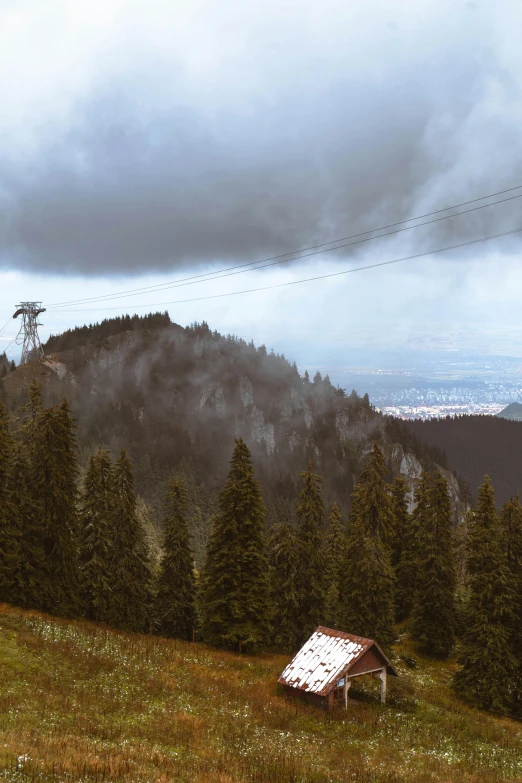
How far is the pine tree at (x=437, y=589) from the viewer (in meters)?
50.4

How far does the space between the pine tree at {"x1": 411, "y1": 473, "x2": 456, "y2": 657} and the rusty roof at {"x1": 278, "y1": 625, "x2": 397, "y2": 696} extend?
16961 millimetres

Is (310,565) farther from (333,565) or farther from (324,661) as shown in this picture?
(324,661)

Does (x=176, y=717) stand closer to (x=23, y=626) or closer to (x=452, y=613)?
(x=23, y=626)

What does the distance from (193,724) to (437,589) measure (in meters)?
32.8

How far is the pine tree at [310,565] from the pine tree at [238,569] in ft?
14.6

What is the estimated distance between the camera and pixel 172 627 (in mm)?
50062

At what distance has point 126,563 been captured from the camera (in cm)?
4700

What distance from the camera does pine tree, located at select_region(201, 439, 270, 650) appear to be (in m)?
44.2

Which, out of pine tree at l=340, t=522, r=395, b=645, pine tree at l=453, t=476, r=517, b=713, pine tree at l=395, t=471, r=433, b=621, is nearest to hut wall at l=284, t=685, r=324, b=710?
pine tree at l=340, t=522, r=395, b=645

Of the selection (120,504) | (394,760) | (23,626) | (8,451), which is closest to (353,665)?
(394,760)

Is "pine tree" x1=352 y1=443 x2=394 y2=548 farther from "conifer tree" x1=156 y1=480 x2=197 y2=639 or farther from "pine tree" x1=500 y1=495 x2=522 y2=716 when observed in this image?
"conifer tree" x1=156 y1=480 x2=197 y2=639

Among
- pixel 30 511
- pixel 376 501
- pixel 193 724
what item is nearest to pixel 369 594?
pixel 376 501

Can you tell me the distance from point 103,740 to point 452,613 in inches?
1549

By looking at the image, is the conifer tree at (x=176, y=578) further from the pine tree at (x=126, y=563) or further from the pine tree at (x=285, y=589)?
the pine tree at (x=285, y=589)
